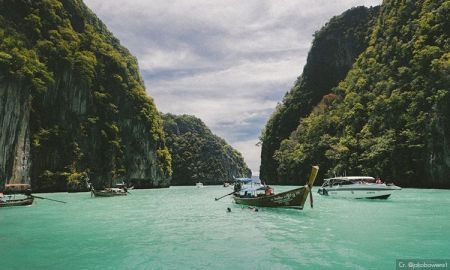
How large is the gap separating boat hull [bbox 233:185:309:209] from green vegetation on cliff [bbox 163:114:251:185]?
11876 cm

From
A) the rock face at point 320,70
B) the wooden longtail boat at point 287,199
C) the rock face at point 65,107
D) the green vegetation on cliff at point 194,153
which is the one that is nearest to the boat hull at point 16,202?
the rock face at point 65,107

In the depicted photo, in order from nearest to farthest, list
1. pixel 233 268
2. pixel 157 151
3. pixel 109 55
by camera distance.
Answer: pixel 233 268 → pixel 109 55 → pixel 157 151

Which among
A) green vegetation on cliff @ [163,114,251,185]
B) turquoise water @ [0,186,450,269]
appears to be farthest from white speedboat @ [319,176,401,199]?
green vegetation on cliff @ [163,114,251,185]

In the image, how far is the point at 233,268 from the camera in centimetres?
1076

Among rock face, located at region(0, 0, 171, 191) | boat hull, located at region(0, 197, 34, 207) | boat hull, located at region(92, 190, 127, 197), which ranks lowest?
boat hull, located at region(0, 197, 34, 207)

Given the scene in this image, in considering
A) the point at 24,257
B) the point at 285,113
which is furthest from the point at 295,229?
the point at 285,113

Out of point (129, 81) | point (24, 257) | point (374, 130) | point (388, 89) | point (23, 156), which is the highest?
point (129, 81)

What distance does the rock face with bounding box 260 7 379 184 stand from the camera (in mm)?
102250

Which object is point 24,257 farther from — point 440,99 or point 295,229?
point 440,99

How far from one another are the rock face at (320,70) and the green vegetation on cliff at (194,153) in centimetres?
4498

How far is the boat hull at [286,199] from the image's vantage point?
81.8 feet

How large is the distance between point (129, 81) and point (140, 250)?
255 feet

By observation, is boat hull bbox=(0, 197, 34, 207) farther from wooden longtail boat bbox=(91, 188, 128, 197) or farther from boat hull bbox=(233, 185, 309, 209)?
boat hull bbox=(233, 185, 309, 209)

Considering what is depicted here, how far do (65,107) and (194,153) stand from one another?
97728mm
